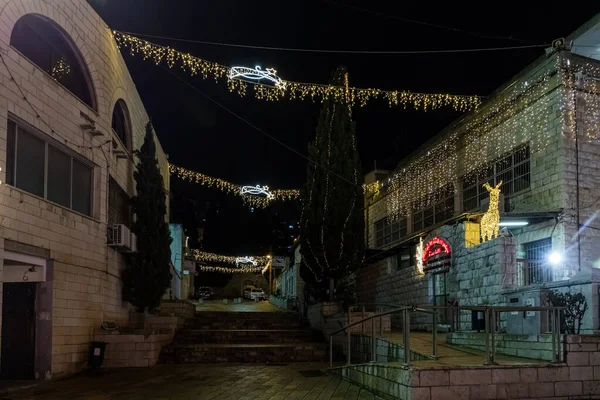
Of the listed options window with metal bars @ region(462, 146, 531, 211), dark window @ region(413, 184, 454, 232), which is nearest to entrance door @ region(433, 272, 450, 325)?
window with metal bars @ region(462, 146, 531, 211)

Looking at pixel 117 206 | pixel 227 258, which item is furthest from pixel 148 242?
pixel 227 258

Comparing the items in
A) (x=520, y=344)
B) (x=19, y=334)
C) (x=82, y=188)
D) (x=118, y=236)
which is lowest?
(x=19, y=334)

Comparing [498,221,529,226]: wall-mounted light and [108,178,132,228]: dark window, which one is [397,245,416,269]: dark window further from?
[108,178,132,228]: dark window

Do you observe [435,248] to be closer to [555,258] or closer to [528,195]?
[528,195]

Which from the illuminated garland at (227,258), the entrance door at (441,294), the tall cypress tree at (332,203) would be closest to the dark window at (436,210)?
the entrance door at (441,294)

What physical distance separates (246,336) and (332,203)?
200 inches

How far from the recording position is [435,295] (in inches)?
680

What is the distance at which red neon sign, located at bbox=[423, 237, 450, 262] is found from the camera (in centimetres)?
1630

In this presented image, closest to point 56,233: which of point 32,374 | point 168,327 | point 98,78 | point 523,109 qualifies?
point 32,374

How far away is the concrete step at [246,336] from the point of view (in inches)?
682

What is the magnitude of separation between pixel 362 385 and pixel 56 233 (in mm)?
7089

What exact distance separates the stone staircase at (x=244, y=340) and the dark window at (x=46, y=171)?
4.78 meters

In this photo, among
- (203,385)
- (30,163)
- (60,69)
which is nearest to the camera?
(203,385)

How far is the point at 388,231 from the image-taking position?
1011 inches
